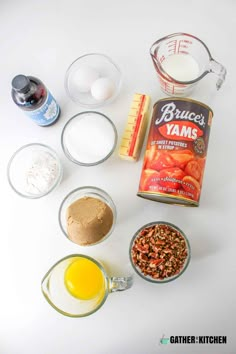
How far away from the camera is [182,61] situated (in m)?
0.97

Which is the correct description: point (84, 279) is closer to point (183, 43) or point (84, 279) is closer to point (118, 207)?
point (118, 207)

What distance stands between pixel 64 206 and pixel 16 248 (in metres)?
0.17

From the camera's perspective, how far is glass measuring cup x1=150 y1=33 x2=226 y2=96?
36.9 inches

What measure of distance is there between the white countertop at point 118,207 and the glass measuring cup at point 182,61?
0.06m

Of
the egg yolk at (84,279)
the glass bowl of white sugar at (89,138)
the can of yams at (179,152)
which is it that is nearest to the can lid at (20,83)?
the glass bowl of white sugar at (89,138)

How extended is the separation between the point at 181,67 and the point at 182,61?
0.02 metres

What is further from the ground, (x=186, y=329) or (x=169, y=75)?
(x=169, y=75)

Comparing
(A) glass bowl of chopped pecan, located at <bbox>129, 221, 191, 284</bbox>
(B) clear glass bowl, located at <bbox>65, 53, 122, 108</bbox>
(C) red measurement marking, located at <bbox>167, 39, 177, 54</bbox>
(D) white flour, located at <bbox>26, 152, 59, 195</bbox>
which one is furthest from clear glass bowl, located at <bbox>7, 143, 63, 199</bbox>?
(C) red measurement marking, located at <bbox>167, 39, 177, 54</bbox>

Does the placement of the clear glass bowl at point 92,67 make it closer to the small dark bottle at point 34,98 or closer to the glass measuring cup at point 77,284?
the small dark bottle at point 34,98

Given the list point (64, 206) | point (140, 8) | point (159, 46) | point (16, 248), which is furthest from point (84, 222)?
point (140, 8)

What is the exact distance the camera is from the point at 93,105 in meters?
1.03

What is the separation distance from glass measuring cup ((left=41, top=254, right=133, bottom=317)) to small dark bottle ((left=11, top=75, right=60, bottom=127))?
344mm

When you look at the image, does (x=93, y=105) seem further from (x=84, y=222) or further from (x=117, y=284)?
(x=117, y=284)

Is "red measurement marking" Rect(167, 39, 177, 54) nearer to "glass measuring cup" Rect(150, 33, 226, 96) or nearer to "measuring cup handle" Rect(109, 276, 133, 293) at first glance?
"glass measuring cup" Rect(150, 33, 226, 96)
